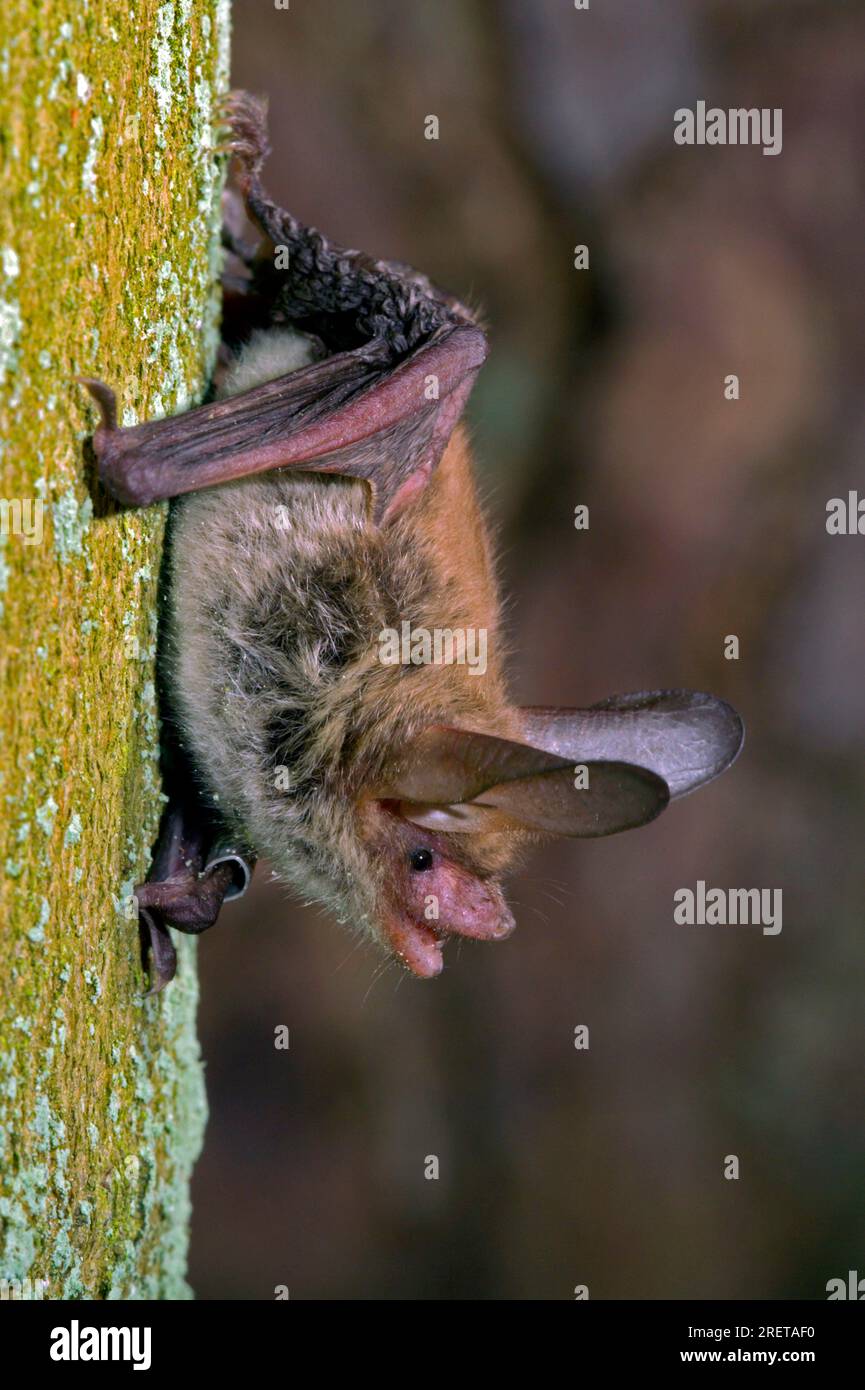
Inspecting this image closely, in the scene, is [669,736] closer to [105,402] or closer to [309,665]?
[309,665]

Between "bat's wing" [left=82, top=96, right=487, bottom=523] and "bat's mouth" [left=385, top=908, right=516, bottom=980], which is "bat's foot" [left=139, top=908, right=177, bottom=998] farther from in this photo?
"bat's wing" [left=82, top=96, right=487, bottom=523]

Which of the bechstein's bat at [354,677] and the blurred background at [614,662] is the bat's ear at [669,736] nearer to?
the bechstein's bat at [354,677]

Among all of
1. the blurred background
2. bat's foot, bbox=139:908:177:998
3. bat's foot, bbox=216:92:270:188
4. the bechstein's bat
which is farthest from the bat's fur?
the blurred background

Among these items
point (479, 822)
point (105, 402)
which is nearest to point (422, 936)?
point (479, 822)

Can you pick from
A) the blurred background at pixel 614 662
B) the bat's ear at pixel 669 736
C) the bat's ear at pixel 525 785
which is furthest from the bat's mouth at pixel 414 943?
the blurred background at pixel 614 662
